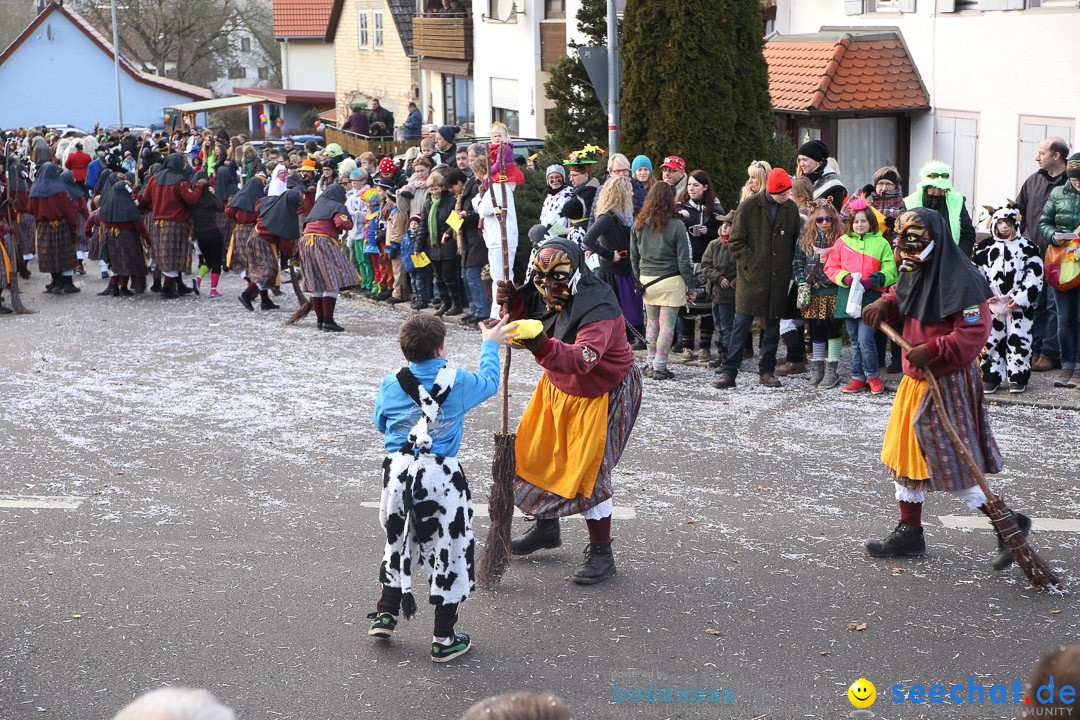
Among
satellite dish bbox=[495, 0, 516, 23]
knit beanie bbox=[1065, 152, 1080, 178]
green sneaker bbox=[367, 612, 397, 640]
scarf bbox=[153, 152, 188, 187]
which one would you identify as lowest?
green sneaker bbox=[367, 612, 397, 640]

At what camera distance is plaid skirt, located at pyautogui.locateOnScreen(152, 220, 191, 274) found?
16.8 meters

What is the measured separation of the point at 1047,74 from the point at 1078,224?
231 inches

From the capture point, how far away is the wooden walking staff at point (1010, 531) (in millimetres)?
6301

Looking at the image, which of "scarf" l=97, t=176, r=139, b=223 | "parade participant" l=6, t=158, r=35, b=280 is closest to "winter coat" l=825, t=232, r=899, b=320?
"scarf" l=97, t=176, r=139, b=223

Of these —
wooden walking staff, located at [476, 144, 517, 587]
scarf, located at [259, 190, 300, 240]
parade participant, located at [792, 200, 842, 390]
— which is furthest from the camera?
scarf, located at [259, 190, 300, 240]

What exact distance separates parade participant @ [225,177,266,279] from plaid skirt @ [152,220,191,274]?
77 cm

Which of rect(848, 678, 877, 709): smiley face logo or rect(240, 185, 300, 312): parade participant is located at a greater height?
rect(240, 185, 300, 312): parade participant

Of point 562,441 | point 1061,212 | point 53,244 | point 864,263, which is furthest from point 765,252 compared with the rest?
A: point 53,244

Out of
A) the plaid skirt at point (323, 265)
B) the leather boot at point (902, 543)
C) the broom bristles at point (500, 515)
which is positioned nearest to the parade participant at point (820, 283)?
the leather boot at point (902, 543)

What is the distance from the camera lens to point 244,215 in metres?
16.4

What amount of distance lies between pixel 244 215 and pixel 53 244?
3153mm

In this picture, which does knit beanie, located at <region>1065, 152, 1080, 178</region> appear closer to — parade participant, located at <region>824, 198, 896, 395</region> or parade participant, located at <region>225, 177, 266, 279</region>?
parade participant, located at <region>824, 198, 896, 395</region>

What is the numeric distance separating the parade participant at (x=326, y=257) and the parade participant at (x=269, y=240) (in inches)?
42.2

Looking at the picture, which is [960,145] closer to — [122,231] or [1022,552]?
[122,231]
